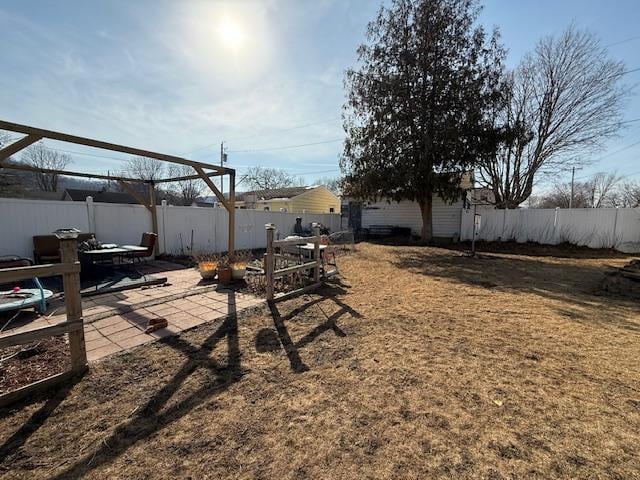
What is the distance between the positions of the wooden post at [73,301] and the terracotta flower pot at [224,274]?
3.09 metres

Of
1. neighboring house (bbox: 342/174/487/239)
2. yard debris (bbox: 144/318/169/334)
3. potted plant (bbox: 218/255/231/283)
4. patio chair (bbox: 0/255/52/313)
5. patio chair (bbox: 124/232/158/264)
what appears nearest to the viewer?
yard debris (bbox: 144/318/169/334)

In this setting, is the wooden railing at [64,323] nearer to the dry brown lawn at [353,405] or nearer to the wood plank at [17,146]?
the dry brown lawn at [353,405]

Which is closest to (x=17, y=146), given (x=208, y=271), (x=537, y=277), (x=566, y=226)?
(x=208, y=271)

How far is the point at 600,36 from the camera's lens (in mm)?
11695

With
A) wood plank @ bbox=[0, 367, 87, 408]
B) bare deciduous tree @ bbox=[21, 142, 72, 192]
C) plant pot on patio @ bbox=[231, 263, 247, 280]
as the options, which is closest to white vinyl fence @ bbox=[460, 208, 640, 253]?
plant pot on patio @ bbox=[231, 263, 247, 280]

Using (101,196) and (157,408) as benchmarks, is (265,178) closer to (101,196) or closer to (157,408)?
(101,196)

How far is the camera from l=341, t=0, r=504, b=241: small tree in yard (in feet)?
36.9

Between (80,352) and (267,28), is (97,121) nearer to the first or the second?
(267,28)

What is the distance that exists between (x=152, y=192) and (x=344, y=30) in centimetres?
693

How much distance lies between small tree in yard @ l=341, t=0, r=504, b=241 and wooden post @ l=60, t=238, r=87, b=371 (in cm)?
1133

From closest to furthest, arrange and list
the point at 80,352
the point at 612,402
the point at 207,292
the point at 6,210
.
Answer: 1. the point at 612,402
2. the point at 80,352
3. the point at 207,292
4. the point at 6,210

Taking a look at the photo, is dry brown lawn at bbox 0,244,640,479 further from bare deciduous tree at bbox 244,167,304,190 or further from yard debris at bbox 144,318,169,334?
bare deciduous tree at bbox 244,167,304,190

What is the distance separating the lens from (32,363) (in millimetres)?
2525

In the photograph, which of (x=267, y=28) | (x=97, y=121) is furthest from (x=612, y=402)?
(x=97, y=121)
